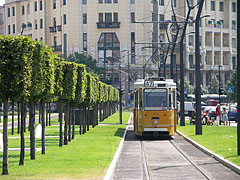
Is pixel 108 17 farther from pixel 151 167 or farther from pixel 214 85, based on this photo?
pixel 151 167

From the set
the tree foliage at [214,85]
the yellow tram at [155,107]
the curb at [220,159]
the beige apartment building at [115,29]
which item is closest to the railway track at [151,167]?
the curb at [220,159]

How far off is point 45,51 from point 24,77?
3.69 meters

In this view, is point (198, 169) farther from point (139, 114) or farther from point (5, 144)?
point (139, 114)

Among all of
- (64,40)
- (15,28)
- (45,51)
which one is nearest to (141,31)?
(64,40)

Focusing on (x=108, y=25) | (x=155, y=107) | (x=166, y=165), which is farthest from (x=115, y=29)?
(x=166, y=165)

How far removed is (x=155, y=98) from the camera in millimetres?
32031

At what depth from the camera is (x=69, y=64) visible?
2712 centimetres

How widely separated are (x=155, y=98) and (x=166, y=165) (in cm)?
1322

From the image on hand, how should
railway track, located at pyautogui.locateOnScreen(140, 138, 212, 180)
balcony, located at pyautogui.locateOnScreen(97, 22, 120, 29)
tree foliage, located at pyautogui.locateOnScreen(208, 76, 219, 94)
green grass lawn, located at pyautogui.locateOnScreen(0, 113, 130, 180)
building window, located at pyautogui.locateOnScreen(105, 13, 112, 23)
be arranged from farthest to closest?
tree foliage, located at pyautogui.locateOnScreen(208, 76, 219, 94), building window, located at pyautogui.locateOnScreen(105, 13, 112, 23), balcony, located at pyautogui.locateOnScreen(97, 22, 120, 29), railway track, located at pyautogui.locateOnScreen(140, 138, 212, 180), green grass lawn, located at pyautogui.locateOnScreen(0, 113, 130, 180)

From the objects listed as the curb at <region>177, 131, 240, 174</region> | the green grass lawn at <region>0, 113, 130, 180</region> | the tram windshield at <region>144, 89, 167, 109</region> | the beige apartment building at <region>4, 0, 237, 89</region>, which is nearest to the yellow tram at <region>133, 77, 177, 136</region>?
the tram windshield at <region>144, 89, 167, 109</region>

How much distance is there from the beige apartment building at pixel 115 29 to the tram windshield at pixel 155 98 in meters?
72.2

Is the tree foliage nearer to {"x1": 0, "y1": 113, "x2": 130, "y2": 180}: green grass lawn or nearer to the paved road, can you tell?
the paved road

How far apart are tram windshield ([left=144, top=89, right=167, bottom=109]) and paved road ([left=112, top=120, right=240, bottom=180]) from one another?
18.0 ft

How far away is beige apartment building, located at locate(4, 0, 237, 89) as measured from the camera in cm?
11050
